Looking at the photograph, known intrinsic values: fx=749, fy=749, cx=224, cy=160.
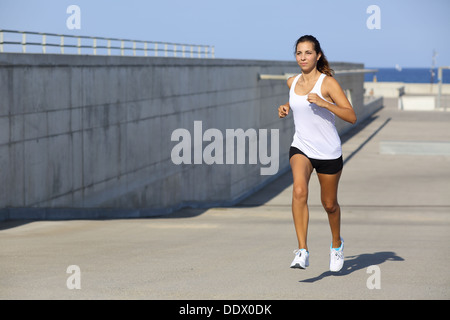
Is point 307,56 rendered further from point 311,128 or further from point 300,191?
point 300,191

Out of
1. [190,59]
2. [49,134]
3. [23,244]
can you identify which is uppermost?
[190,59]

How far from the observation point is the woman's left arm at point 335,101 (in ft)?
19.2

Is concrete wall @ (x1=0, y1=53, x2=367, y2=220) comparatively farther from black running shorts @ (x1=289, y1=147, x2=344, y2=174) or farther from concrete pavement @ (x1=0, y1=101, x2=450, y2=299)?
black running shorts @ (x1=289, y1=147, x2=344, y2=174)

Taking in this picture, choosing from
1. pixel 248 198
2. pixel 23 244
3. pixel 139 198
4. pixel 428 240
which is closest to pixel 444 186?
pixel 248 198

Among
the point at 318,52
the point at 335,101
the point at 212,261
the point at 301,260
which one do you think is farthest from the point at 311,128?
the point at 212,261

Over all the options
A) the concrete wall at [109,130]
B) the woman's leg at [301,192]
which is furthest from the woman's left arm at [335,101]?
the concrete wall at [109,130]

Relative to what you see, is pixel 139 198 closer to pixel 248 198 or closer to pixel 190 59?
pixel 190 59

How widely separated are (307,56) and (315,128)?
59cm

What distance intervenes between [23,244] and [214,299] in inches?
137

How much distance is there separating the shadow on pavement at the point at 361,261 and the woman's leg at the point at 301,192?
397mm

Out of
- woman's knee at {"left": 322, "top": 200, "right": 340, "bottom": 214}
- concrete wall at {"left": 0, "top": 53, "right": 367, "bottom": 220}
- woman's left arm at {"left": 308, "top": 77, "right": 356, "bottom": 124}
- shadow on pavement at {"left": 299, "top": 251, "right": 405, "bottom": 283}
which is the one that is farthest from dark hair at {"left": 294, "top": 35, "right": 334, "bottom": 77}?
concrete wall at {"left": 0, "top": 53, "right": 367, "bottom": 220}

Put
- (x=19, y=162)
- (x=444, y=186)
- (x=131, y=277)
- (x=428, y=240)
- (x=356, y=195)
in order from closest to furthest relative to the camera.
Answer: (x=131, y=277)
(x=428, y=240)
(x=19, y=162)
(x=356, y=195)
(x=444, y=186)

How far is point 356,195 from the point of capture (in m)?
22.7

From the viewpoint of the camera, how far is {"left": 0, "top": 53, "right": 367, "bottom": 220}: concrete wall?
12.2 metres
